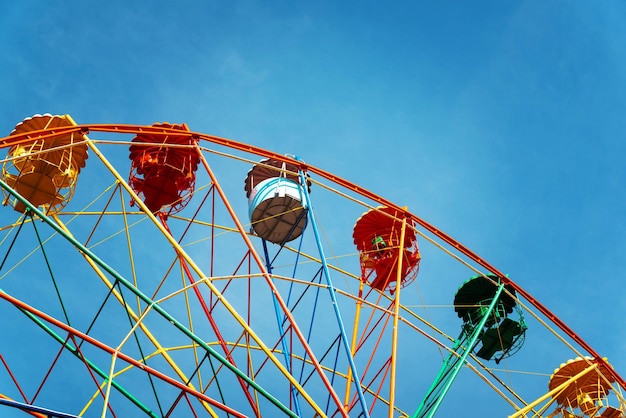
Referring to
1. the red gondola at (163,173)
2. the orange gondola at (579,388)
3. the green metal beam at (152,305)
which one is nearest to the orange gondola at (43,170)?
the red gondola at (163,173)

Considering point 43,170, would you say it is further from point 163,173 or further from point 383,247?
point 383,247

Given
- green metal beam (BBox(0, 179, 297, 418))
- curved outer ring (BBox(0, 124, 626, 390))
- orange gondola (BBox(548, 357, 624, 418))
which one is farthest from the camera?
orange gondola (BBox(548, 357, 624, 418))

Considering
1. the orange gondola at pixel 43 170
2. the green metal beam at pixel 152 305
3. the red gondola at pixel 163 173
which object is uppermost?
the red gondola at pixel 163 173

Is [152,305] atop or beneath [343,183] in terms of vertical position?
beneath

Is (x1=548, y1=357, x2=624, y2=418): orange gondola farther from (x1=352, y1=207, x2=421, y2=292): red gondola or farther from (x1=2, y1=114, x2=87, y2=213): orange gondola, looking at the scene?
(x1=2, y1=114, x2=87, y2=213): orange gondola

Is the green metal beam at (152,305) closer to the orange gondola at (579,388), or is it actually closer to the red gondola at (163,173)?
the red gondola at (163,173)

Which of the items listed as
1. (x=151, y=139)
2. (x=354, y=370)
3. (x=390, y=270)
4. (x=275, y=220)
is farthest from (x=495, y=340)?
(x=151, y=139)

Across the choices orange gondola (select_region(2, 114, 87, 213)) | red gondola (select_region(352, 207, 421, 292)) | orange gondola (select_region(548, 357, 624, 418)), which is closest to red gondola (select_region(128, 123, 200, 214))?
orange gondola (select_region(2, 114, 87, 213))

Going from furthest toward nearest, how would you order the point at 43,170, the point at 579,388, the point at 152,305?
the point at 579,388 → the point at 43,170 → the point at 152,305

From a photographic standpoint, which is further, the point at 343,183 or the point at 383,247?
the point at 383,247

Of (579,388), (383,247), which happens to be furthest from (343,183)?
(579,388)

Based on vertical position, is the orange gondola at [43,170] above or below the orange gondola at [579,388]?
below

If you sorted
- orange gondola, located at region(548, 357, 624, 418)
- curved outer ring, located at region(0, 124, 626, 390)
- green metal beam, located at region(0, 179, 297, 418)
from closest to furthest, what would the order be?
green metal beam, located at region(0, 179, 297, 418), curved outer ring, located at region(0, 124, 626, 390), orange gondola, located at region(548, 357, 624, 418)

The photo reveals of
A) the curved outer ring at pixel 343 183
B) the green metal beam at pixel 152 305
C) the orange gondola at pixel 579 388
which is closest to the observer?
the green metal beam at pixel 152 305
